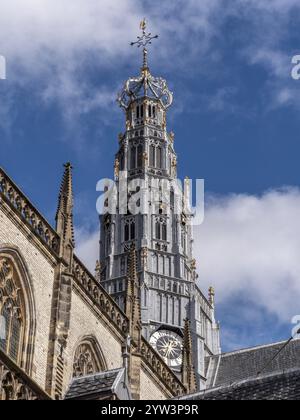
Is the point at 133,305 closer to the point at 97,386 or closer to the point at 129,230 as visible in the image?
the point at 97,386

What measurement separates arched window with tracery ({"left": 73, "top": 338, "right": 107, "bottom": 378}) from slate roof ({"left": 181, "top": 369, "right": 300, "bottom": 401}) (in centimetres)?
1125

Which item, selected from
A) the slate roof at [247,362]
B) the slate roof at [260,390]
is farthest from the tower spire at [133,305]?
the slate roof at [247,362]

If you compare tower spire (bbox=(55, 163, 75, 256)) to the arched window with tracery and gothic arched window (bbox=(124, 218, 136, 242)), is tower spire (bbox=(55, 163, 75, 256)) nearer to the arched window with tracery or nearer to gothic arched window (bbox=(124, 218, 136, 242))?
the arched window with tracery

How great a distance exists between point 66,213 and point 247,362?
1086 inches

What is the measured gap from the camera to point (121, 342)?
1025 inches

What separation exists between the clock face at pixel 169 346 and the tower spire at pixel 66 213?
1184 inches

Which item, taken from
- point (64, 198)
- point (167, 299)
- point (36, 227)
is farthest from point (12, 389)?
point (167, 299)

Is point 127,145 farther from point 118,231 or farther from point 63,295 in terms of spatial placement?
point 63,295

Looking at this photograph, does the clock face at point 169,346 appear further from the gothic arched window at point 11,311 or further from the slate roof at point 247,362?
the gothic arched window at point 11,311

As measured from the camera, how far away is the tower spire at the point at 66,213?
77.0ft

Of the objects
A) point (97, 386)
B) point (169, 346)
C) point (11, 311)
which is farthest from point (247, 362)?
point (97, 386)

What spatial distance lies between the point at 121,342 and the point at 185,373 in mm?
5959

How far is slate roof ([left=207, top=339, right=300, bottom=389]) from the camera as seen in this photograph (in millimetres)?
45500

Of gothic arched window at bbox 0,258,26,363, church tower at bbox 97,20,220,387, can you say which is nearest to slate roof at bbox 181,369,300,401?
gothic arched window at bbox 0,258,26,363
